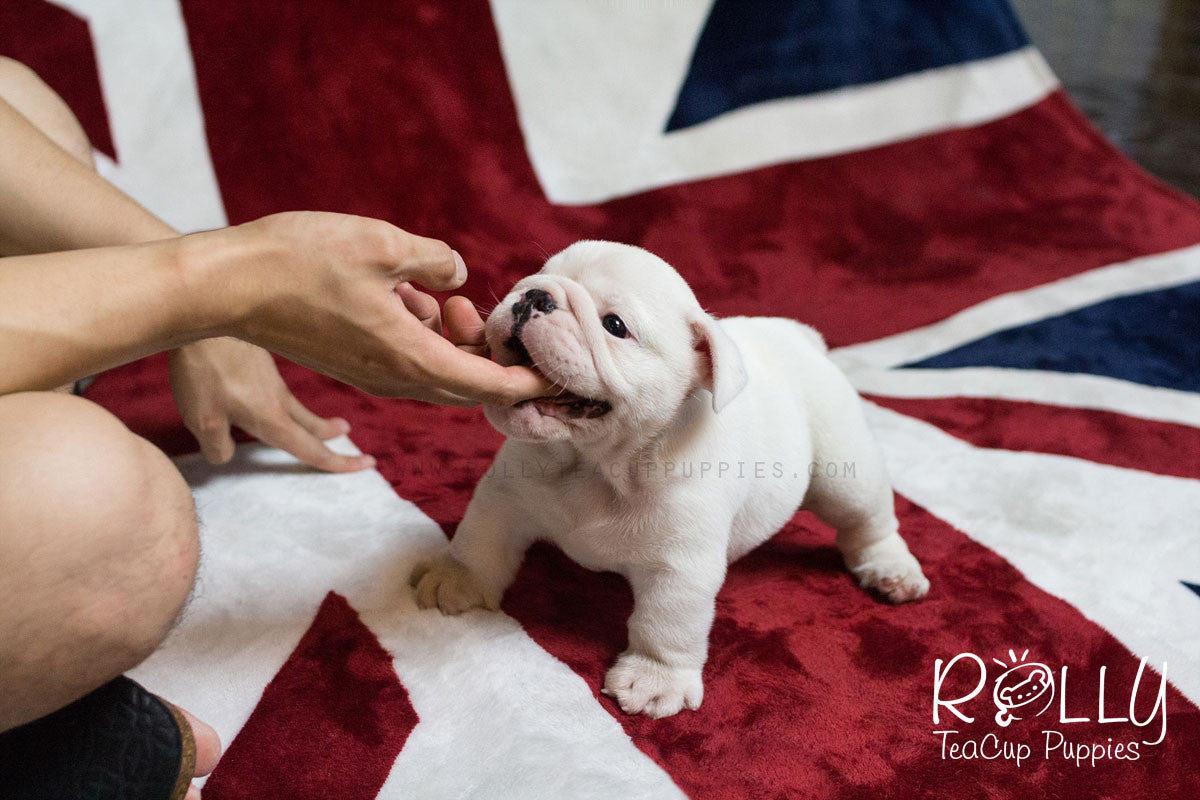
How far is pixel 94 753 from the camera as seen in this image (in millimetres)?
927

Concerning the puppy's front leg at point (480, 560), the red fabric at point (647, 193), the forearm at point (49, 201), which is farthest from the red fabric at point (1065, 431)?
the forearm at point (49, 201)

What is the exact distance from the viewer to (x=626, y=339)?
1.15 metres

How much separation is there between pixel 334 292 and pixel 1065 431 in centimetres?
151

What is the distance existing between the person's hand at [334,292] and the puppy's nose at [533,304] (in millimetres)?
107

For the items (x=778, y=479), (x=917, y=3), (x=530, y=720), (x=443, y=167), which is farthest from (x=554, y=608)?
(x=917, y=3)

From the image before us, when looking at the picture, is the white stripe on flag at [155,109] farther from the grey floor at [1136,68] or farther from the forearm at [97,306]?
the grey floor at [1136,68]

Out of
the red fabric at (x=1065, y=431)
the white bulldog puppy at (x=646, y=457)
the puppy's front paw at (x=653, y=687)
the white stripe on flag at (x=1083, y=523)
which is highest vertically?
the white bulldog puppy at (x=646, y=457)

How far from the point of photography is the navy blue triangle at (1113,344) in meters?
2.14

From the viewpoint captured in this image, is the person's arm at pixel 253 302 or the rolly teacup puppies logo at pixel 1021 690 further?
the rolly teacup puppies logo at pixel 1021 690

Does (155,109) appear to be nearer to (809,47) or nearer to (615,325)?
(615,325)

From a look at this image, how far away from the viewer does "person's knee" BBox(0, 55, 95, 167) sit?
1.54m

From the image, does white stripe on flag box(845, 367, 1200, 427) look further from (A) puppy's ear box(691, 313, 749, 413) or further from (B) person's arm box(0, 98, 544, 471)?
(B) person's arm box(0, 98, 544, 471)

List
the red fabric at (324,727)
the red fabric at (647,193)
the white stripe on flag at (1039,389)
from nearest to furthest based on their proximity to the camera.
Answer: the red fabric at (324,727), the white stripe on flag at (1039,389), the red fabric at (647,193)

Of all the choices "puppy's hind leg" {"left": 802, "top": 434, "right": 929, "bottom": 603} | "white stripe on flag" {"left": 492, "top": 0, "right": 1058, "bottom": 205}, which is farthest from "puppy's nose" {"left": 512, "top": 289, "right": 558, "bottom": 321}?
"white stripe on flag" {"left": 492, "top": 0, "right": 1058, "bottom": 205}
